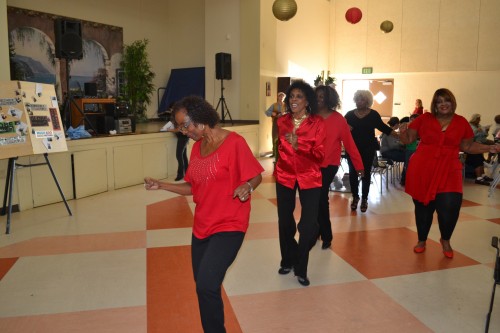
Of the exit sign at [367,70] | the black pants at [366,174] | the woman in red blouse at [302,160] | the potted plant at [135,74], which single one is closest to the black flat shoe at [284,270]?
the woman in red blouse at [302,160]

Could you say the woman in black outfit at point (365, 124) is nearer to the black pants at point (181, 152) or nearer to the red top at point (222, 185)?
the red top at point (222, 185)

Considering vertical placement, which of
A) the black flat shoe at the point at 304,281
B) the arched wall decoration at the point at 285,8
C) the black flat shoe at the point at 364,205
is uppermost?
the arched wall decoration at the point at 285,8

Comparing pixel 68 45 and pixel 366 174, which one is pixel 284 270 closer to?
pixel 366 174

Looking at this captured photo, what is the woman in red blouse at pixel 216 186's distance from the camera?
90.3 inches

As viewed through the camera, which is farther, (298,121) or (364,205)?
(364,205)

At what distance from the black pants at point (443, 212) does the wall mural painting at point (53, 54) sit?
7.33 metres

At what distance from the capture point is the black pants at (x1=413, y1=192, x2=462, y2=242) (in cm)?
411

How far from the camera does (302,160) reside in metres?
3.43

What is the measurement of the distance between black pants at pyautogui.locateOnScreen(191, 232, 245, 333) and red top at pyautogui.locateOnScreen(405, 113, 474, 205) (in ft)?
8.31

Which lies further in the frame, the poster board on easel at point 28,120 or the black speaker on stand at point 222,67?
the black speaker on stand at point 222,67

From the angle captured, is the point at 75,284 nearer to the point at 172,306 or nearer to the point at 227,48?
the point at 172,306

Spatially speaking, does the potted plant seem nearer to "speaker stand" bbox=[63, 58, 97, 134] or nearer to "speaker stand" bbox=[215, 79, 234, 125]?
"speaker stand" bbox=[215, 79, 234, 125]

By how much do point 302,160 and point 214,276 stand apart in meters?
1.50

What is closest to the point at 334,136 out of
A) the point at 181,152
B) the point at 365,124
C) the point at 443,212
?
the point at 443,212
